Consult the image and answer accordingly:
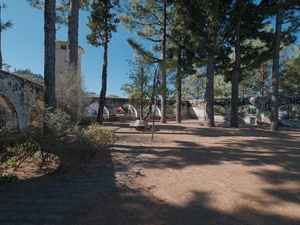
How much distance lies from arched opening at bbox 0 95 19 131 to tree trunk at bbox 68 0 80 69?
12.0 ft

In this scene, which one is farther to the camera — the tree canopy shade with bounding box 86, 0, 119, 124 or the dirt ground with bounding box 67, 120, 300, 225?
the tree canopy shade with bounding box 86, 0, 119, 124

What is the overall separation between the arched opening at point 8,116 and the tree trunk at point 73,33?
365 centimetres

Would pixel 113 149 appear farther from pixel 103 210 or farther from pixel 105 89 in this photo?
pixel 105 89

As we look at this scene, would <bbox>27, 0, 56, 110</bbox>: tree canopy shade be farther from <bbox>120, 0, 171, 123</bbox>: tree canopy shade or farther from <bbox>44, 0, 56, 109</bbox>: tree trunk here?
<bbox>120, 0, 171, 123</bbox>: tree canopy shade

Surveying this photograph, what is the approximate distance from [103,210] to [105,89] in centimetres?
911

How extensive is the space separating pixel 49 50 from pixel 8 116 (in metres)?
2.47

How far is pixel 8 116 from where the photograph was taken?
5195mm

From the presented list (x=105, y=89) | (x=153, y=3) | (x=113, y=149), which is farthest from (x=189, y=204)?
(x=153, y=3)

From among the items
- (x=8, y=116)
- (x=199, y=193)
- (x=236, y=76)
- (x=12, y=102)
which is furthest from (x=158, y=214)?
(x=236, y=76)

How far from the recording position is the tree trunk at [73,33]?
26.0 ft

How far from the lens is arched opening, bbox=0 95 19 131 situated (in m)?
5.03

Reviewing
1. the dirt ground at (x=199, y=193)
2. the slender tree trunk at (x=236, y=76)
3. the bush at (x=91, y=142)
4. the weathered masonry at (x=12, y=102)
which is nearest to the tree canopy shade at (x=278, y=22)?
the slender tree trunk at (x=236, y=76)

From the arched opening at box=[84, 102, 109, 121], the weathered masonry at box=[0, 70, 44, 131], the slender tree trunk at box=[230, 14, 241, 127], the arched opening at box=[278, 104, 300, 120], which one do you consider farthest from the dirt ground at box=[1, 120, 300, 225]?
the arched opening at box=[278, 104, 300, 120]

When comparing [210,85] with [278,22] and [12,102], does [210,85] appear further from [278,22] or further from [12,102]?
[12,102]
